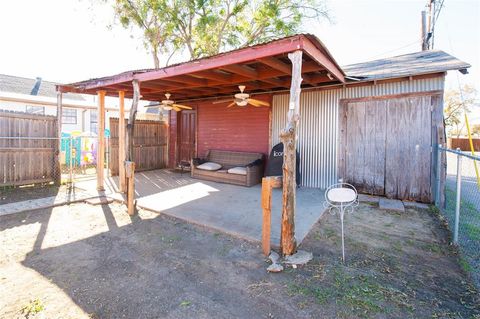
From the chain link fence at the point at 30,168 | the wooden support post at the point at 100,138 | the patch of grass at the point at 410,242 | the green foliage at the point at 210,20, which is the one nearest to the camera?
the patch of grass at the point at 410,242

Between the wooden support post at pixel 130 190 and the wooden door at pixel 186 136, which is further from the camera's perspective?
the wooden door at pixel 186 136

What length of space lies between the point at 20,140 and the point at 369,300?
7.77 meters

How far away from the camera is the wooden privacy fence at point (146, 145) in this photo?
8.12m

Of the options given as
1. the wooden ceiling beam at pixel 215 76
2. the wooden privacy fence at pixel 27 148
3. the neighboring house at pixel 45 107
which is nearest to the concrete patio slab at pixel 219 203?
the wooden privacy fence at pixel 27 148

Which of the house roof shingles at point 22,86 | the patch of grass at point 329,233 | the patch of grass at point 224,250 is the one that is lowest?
the patch of grass at point 224,250

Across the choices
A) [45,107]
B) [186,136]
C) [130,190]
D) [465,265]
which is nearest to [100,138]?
[130,190]

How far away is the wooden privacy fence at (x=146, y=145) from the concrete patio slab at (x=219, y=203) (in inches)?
51.6

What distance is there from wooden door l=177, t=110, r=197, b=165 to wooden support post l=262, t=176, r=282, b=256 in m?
6.57

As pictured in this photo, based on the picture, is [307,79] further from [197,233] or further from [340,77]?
[197,233]

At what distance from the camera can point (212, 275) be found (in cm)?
261

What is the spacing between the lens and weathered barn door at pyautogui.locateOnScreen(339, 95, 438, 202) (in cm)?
519

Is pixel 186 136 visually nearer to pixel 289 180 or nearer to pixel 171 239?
pixel 171 239

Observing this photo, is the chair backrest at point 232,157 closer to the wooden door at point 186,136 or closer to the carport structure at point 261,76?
the wooden door at point 186,136

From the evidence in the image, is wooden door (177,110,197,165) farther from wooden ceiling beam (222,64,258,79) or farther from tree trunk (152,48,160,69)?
wooden ceiling beam (222,64,258,79)
